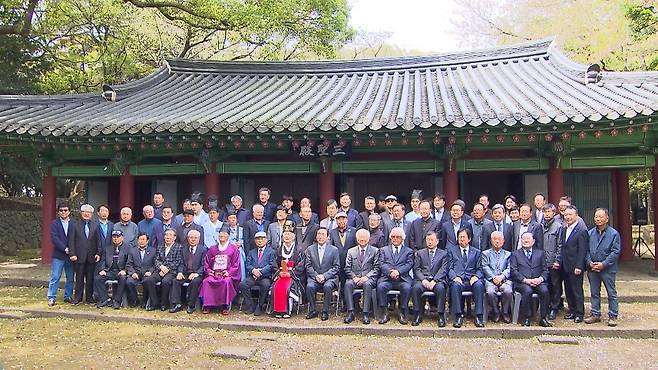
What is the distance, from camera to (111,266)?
27.5ft

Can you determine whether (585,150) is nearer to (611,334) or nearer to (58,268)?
(611,334)

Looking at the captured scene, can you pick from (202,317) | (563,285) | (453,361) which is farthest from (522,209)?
(202,317)

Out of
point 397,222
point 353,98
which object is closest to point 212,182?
point 353,98

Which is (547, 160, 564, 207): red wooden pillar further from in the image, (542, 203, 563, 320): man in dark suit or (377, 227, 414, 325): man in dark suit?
(377, 227, 414, 325): man in dark suit

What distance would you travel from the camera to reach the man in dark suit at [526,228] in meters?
7.47

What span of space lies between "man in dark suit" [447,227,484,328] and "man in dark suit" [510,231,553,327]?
17.5 inches

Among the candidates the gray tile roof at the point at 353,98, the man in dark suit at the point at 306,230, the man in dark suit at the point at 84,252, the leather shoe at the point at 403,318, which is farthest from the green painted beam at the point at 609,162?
the man in dark suit at the point at 84,252

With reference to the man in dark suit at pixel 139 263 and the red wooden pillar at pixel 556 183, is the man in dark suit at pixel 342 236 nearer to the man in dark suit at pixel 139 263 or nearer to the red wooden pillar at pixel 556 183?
the man in dark suit at pixel 139 263

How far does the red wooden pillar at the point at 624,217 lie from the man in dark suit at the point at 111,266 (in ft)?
31.2

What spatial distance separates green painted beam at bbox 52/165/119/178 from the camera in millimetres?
10984

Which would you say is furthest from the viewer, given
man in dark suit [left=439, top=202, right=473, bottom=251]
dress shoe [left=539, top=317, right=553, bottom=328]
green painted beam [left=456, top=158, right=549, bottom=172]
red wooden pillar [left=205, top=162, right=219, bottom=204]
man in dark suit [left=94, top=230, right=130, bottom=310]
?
red wooden pillar [left=205, top=162, right=219, bottom=204]

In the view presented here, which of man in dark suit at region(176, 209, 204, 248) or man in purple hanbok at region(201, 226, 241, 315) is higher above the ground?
man in dark suit at region(176, 209, 204, 248)

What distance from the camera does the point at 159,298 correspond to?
8.21 m

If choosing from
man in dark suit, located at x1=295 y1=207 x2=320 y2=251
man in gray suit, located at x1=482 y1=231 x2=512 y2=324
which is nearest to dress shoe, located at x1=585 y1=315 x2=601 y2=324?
man in gray suit, located at x1=482 y1=231 x2=512 y2=324
